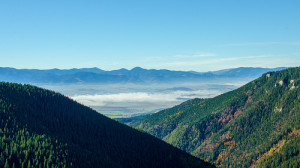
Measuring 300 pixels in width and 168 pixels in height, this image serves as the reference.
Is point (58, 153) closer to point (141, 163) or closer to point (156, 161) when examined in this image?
point (141, 163)

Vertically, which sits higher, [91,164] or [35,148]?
[35,148]

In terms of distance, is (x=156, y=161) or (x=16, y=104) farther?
(x=156, y=161)

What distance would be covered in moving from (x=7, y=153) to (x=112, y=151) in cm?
8298

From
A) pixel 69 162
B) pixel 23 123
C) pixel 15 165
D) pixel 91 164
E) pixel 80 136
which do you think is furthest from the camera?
pixel 80 136

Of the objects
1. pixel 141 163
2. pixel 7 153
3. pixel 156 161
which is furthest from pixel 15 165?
pixel 156 161

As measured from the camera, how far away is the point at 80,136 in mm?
194000

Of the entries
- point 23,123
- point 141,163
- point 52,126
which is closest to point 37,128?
point 23,123

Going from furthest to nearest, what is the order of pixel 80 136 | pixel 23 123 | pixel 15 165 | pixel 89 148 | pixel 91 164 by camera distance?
pixel 80 136
pixel 89 148
pixel 23 123
pixel 91 164
pixel 15 165

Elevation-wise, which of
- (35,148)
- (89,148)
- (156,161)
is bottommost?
(156,161)

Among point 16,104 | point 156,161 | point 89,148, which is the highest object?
point 16,104

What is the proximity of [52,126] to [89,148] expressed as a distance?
3253 cm

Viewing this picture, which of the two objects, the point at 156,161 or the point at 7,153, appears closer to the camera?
the point at 7,153

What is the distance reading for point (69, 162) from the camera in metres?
127

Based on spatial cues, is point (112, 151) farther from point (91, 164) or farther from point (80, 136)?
point (91, 164)
